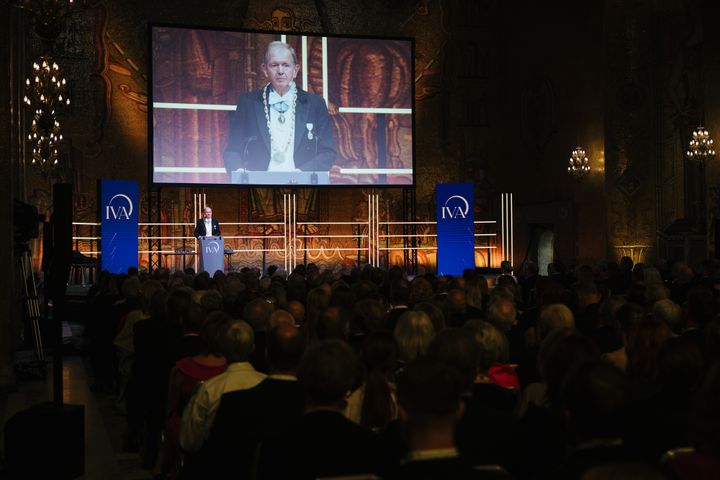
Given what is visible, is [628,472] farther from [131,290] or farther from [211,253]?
[211,253]

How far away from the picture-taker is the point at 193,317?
598 cm

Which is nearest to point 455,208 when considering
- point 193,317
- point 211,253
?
point 211,253

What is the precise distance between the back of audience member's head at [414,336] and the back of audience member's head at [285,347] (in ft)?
2.81

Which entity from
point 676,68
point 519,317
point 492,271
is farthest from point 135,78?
point 519,317

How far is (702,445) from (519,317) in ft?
16.6

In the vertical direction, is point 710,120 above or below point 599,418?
above

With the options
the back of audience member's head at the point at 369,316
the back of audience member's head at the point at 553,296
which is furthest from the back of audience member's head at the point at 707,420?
the back of audience member's head at the point at 553,296

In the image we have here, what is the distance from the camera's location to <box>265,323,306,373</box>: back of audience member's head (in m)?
3.88

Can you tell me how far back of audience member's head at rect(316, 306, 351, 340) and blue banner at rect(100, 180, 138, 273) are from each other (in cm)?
1292

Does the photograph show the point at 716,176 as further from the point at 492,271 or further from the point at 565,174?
the point at 492,271

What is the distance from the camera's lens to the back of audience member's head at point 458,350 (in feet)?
12.0

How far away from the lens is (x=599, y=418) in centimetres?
259

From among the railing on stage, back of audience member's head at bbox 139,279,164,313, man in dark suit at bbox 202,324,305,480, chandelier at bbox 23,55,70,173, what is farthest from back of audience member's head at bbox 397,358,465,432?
the railing on stage

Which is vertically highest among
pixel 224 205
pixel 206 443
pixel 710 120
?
pixel 710 120
